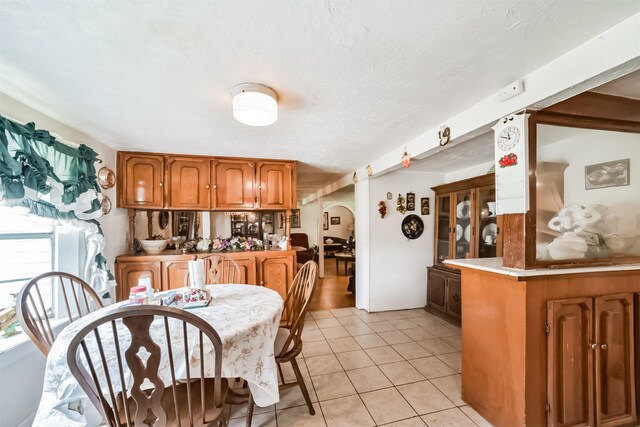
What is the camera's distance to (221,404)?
1.15m

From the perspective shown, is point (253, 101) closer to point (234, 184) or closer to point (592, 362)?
point (234, 184)

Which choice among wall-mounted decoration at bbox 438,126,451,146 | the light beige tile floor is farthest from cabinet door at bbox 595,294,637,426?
wall-mounted decoration at bbox 438,126,451,146

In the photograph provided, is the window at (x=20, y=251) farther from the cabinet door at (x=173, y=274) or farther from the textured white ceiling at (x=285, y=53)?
the cabinet door at (x=173, y=274)

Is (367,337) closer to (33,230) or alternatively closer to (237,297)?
(237,297)

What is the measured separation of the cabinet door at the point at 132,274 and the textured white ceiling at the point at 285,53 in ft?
5.01

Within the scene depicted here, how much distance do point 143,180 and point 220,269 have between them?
139 cm

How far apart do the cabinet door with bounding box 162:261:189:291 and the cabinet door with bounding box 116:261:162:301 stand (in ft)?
A: 0.21

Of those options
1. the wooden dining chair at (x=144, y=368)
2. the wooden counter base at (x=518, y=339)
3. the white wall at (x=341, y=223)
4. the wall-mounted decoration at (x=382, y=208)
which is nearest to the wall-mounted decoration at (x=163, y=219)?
the wooden dining chair at (x=144, y=368)

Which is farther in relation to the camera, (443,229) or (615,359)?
(443,229)

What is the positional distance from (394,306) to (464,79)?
129 inches

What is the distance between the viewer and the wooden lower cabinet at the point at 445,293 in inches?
127

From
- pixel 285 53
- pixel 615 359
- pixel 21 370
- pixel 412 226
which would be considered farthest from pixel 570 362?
pixel 21 370

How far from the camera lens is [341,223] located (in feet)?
35.0

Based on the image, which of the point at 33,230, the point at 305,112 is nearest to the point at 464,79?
the point at 305,112
